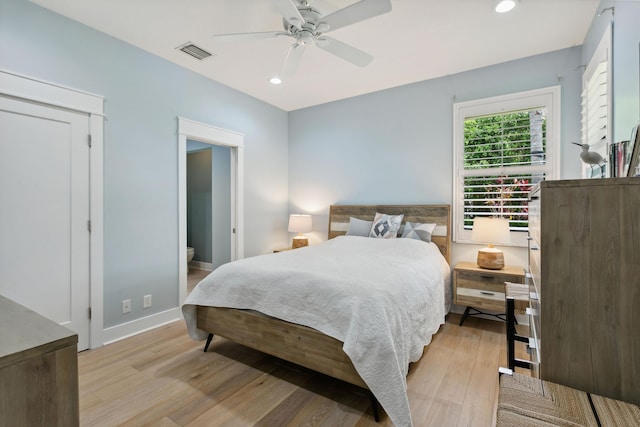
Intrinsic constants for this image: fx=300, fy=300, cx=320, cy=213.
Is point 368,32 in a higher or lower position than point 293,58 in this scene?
higher

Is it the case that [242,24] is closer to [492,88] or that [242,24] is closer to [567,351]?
[492,88]

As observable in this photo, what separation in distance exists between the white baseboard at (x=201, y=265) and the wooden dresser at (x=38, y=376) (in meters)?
4.93

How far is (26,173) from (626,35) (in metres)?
4.08

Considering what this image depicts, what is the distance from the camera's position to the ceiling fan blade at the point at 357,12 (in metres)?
1.77

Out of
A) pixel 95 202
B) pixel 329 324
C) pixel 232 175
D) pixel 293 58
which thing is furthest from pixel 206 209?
pixel 329 324

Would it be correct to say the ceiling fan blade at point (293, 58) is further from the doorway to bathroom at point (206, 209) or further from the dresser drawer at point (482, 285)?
the doorway to bathroom at point (206, 209)

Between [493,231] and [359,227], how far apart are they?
1488mm

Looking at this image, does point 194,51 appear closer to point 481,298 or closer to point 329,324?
point 329,324

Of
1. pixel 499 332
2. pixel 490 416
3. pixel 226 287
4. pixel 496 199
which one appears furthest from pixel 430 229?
pixel 226 287

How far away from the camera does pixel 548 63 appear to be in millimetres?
2947

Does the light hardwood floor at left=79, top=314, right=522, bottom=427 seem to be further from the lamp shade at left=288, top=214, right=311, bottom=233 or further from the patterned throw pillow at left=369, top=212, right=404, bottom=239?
the lamp shade at left=288, top=214, right=311, bottom=233

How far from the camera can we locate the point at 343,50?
92.1 inches

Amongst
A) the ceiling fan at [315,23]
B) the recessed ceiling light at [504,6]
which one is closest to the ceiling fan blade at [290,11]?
the ceiling fan at [315,23]

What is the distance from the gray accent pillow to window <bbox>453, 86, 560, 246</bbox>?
3.28 feet
